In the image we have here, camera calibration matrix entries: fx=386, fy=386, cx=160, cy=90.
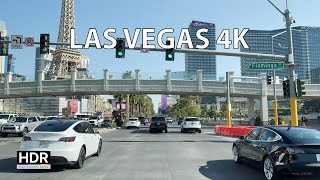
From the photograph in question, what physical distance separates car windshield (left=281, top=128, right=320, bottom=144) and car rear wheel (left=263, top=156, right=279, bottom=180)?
32.1 inches

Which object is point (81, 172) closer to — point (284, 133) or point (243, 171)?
point (243, 171)

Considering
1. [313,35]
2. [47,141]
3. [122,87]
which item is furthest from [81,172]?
[313,35]

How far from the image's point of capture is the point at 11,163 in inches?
521

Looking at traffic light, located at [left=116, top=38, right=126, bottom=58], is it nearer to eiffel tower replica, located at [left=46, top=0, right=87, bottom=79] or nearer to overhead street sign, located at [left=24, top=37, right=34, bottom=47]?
overhead street sign, located at [left=24, top=37, right=34, bottom=47]

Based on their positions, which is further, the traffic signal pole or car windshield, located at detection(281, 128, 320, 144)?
the traffic signal pole

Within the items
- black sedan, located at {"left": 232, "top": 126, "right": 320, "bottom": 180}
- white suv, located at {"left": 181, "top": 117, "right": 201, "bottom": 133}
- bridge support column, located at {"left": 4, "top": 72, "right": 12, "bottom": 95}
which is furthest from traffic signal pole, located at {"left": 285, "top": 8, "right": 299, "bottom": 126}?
bridge support column, located at {"left": 4, "top": 72, "right": 12, "bottom": 95}

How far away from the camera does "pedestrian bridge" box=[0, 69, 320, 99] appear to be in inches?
2216

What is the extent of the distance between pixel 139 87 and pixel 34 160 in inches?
1784

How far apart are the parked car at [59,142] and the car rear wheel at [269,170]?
17.9ft

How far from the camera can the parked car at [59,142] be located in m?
11.1

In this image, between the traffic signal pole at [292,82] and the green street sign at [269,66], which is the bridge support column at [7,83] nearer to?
the green street sign at [269,66]

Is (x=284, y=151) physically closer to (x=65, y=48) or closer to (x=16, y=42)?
(x=16, y=42)

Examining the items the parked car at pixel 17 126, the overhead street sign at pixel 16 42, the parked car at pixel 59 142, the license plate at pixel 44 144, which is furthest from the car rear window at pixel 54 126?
the parked car at pixel 17 126

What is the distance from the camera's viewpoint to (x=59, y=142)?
36.8ft
